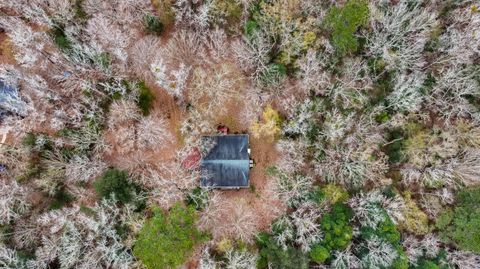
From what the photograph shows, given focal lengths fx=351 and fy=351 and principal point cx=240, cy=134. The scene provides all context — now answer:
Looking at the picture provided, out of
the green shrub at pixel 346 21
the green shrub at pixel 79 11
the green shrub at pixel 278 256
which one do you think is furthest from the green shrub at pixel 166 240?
the green shrub at pixel 346 21

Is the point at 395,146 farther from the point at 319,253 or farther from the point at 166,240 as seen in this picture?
the point at 166,240

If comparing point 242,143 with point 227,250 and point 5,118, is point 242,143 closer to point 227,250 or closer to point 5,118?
point 227,250

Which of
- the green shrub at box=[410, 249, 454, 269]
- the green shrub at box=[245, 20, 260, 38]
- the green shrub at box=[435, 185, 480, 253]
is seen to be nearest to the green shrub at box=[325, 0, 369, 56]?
the green shrub at box=[245, 20, 260, 38]

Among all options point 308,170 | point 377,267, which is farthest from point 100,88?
point 377,267

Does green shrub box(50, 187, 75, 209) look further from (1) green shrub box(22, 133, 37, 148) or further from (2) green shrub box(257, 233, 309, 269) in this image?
(2) green shrub box(257, 233, 309, 269)

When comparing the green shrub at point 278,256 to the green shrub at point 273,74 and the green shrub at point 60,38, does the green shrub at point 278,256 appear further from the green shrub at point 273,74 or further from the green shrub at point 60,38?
the green shrub at point 60,38

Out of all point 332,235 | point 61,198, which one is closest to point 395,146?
point 332,235

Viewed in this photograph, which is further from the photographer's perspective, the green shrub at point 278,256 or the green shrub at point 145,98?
the green shrub at point 145,98
